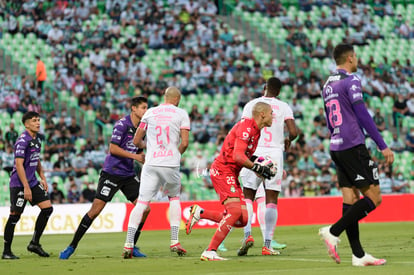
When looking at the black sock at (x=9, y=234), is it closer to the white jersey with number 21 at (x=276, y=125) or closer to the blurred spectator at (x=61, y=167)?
the white jersey with number 21 at (x=276, y=125)

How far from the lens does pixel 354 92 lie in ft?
33.1

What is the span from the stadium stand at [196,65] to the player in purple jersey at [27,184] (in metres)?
11.0

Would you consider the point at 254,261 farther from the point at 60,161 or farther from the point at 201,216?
the point at 60,161

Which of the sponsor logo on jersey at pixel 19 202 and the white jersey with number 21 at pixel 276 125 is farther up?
the white jersey with number 21 at pixel 276 125

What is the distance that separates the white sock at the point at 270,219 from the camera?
1265 centimetres

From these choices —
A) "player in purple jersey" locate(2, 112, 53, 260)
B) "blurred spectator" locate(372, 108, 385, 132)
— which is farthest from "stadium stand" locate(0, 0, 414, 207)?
"player in purple jersey" locate(2, 112, 53, 260)

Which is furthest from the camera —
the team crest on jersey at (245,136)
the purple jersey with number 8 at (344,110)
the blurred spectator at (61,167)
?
the blurred spectator at (61,167)

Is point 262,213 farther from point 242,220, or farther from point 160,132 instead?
point 160,132

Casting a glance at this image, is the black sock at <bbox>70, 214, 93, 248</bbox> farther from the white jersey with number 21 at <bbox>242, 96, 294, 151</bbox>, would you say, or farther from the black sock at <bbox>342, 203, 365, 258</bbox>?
the black sock at <bbox>342, 203, 365, 258</bbox>

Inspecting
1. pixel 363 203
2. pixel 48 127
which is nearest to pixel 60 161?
pixel 48 127

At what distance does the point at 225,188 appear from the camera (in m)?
11.3

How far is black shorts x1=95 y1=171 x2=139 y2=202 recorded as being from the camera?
13.0 metres

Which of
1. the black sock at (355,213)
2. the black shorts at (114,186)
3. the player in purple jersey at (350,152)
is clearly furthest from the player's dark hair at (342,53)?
the black shorts at (114,186)

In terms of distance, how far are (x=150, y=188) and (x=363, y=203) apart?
3.58 meters
